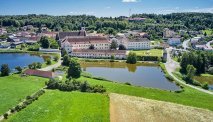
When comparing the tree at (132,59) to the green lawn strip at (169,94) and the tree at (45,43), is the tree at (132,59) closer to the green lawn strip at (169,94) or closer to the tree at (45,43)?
the green lawn strip at (169,94)

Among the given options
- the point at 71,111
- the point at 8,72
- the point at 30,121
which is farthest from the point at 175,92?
the point at 8,72

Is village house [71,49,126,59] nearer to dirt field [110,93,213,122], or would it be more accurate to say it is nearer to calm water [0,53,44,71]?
calm water [0,53,44,71]

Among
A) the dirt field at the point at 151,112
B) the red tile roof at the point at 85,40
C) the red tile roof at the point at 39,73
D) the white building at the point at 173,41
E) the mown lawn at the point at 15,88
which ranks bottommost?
the dirt field at the point at 151,112

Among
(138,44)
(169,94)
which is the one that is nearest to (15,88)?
(169,94)

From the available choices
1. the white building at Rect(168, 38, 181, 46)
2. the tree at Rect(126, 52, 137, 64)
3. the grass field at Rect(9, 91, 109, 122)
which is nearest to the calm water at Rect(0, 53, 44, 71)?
the tree at Rect(126, 52, 137, 64)

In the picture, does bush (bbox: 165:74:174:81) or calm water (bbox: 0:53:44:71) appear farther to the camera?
calm water (bbox: 0:53:44:71)

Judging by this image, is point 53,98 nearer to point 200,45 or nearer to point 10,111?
point 10,111

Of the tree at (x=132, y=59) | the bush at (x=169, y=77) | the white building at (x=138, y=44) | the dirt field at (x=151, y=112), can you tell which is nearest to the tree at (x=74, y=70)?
the dirt field at (x=151, y=112)
